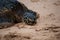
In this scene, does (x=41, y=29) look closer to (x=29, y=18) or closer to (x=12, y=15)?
(x=29, y=18)

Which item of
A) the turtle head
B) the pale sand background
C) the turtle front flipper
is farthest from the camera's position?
the turtle head

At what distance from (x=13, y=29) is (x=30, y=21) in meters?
0.35

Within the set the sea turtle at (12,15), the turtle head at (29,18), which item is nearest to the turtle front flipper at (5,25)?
the sea turtle at (12,15)

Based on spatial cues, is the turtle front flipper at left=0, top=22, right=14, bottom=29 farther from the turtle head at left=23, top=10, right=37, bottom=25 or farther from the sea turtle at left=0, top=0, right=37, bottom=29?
the turtle head at left=23, top=10, right=37, bottom=25

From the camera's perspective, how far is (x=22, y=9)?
2.78m

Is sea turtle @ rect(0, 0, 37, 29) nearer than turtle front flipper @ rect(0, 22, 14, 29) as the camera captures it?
No

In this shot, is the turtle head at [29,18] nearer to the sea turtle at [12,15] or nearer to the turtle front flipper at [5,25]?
the sea turtle at [12,15]

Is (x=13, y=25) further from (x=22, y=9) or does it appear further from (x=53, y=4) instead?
(x=53, y=4)

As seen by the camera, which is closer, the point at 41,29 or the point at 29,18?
the point at 41,29

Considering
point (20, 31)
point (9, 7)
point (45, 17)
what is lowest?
point (20, 31)

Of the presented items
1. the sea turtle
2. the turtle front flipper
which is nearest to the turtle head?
the sea turtle

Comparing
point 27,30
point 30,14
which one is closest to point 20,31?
point 27,30

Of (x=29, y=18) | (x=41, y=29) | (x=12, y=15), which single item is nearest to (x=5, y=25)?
(x=12, y=15)

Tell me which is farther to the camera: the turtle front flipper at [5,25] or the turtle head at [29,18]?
the turtle head at [29,18]
